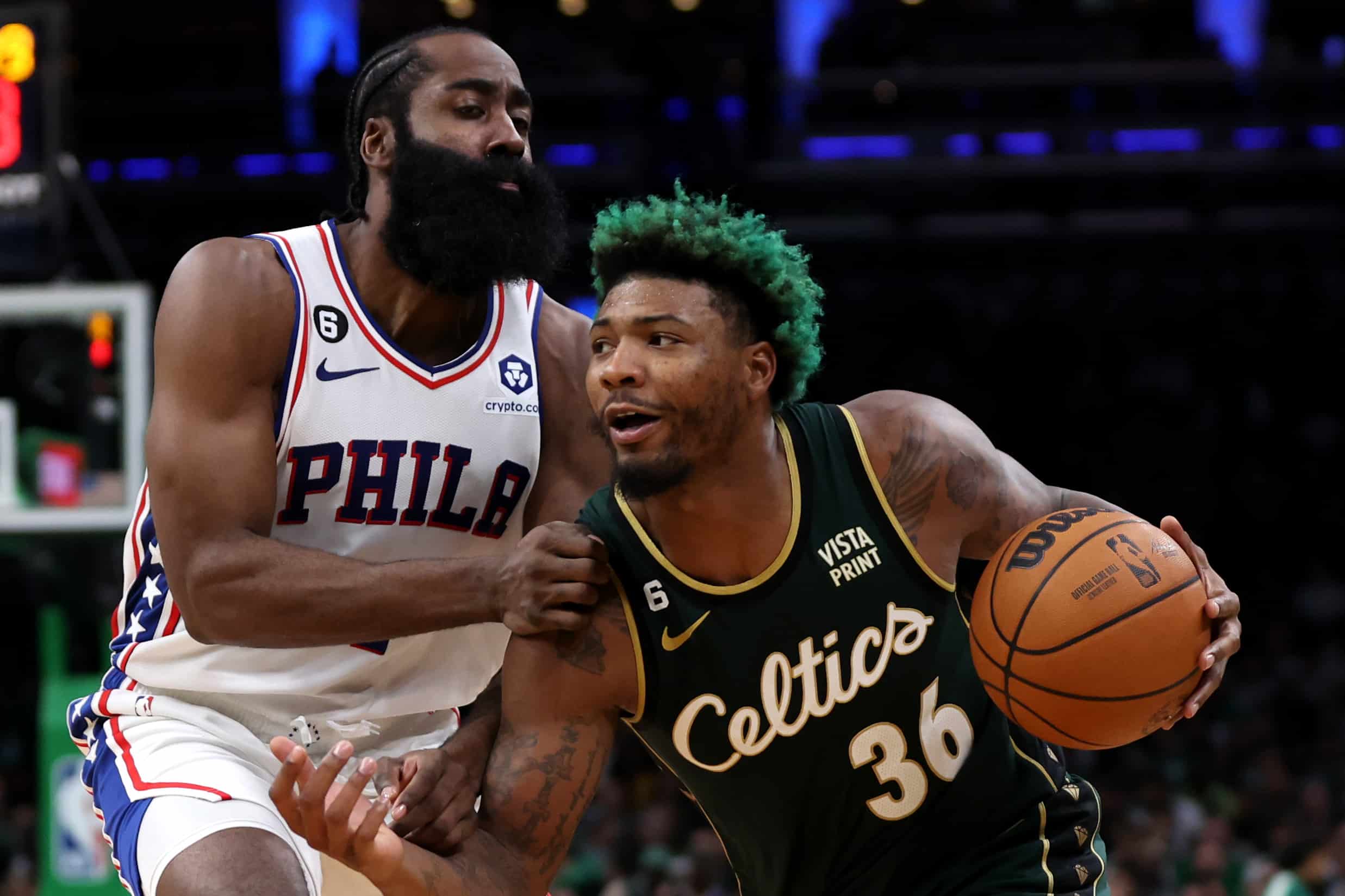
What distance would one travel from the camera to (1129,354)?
15.7m

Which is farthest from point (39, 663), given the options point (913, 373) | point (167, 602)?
point (167, 602)

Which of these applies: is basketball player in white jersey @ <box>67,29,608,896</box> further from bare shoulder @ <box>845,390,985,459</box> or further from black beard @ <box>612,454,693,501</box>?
bare shoulder @ <box>845,390,985,459</box>

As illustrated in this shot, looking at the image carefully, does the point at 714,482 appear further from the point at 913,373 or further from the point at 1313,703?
the point at 913,373

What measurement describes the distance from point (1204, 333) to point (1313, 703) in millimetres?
4205

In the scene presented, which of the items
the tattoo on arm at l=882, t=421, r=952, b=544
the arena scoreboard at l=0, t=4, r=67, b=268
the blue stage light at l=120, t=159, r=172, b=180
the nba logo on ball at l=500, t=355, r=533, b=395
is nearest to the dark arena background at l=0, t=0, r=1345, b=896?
the blue stage light at l=120, t=159, r=172, b=180

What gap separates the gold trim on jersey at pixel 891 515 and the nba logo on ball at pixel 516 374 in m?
0.82

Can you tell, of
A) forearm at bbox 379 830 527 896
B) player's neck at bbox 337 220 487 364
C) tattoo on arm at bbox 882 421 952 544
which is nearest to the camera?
forearm at bbox 379 830 527 896

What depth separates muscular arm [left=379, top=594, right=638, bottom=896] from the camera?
3.09 meters

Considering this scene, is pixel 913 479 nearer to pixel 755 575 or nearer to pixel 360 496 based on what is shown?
pixel 755 575

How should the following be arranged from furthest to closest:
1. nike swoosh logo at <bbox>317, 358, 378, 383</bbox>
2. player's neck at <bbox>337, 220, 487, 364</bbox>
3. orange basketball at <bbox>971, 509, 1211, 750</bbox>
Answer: player's neck at <bbox>337, 220, 487, 364</bbox>
nike swoosh logo at <bbox>317, 358, 378, 383</bbox>
orange basketball at <bbox>971, 509, 1211, 750</bbox>

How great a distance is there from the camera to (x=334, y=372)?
137 inches

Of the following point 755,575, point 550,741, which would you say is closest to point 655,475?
point 755,575

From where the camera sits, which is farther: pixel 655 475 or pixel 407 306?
pixel 407 306

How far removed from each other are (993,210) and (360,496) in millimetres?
11807
